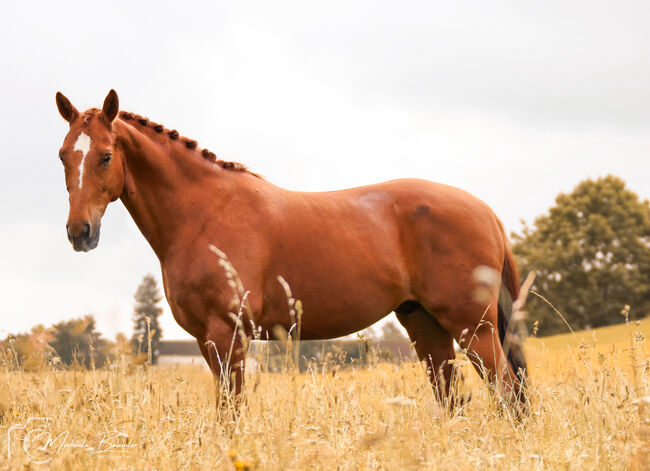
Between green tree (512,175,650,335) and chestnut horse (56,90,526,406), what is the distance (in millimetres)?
25661

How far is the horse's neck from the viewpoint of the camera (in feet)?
18.0

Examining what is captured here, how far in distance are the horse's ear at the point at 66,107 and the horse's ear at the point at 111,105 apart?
34 centimetres

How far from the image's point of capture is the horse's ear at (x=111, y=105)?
207 inches

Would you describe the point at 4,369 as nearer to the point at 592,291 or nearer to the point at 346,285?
the point at 346,285

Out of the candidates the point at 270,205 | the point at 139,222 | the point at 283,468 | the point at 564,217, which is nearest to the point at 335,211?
the point at 270,205

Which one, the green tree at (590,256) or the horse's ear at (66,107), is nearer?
the horse's ear at (66,107)

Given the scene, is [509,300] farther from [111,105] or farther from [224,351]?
[111,105]

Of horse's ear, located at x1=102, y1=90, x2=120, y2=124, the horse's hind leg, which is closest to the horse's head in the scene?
horse's ear, located at x1=102, y1=90, x2=120, y2=124

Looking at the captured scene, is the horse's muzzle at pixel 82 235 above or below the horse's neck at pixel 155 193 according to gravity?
below

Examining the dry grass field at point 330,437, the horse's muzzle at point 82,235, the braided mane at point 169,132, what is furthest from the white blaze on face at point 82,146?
the dry grass field at point 330,437

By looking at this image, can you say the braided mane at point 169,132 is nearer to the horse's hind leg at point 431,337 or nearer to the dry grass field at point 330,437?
the dry grass field at point 330,437
